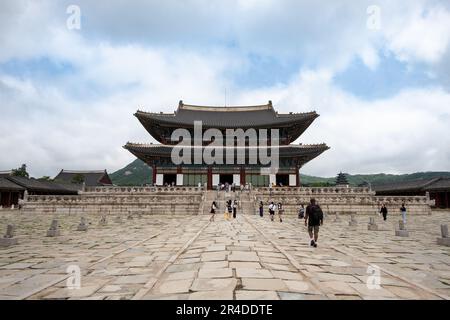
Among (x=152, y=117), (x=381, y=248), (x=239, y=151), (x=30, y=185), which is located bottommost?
(x=381, y=248)

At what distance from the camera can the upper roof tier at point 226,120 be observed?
114 ft

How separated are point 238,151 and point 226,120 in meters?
6.32

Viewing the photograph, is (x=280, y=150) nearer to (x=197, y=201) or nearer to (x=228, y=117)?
(x=228, y=117)

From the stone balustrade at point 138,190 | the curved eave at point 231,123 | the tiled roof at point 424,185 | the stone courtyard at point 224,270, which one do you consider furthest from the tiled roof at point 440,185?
the stone courtyard at point 224,270

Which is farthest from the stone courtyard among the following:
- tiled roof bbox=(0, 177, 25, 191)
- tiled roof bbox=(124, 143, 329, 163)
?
tiled roof bbox=(0, 177, 25, 191)

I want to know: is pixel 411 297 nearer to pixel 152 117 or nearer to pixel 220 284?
pixel 220 284

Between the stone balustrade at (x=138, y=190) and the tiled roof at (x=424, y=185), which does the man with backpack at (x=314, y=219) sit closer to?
the stone balustrade at (x=138, y=190)

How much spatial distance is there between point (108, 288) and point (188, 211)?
18509 mm

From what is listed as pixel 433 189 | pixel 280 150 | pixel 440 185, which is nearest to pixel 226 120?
pixel 280 150

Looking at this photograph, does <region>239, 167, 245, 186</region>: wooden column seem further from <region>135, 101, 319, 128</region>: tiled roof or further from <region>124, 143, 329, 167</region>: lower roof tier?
<region>135, 101, 319, 128</region>: tiled roof

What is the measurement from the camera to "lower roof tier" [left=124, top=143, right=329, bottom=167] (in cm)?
3259

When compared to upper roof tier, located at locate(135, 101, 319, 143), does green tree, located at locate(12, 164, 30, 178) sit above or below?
below
